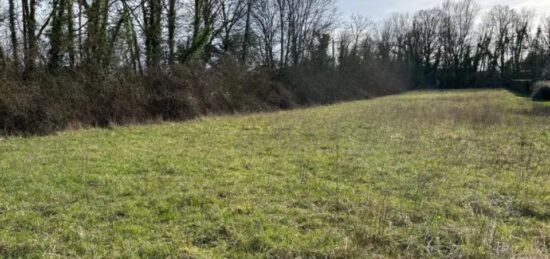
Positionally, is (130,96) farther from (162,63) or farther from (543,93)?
(543,93)

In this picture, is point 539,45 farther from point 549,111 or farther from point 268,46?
point 549,111

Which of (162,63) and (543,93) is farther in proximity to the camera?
(543,93)

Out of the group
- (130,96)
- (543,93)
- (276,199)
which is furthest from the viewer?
(543,93)

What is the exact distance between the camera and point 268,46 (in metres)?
35.0

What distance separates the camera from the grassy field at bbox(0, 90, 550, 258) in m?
4.00

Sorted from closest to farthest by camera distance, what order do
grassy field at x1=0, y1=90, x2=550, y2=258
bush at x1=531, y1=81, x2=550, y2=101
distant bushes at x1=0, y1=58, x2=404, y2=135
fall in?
1. grassy field at x1=0, y1=90, x2=550, y2=258
2. distant bushes at x1=0, y1=58, x2=404, y2=135
3. bush at x1=531, y1=81, x2=550, y2=101

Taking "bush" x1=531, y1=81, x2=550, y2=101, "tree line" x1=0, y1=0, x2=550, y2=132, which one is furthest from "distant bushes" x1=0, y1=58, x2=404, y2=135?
"bush" x1=531, y1=81, x2=550, y2=101

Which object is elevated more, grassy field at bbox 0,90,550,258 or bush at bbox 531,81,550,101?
bush at bbox 531,81,550,101

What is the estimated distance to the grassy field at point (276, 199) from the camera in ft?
13.1

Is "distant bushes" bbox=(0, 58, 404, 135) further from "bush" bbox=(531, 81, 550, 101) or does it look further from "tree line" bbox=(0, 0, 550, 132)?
"bush" bbox=(531, 81, 550, 101)

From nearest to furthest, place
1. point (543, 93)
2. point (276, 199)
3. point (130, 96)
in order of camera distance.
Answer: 1. point (276, 199)
2. point (130, 96)
3. point (543, 93)

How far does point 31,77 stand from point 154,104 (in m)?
4.68

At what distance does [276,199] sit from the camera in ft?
18.1

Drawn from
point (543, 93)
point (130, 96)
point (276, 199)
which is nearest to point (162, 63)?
point (130, 96)
